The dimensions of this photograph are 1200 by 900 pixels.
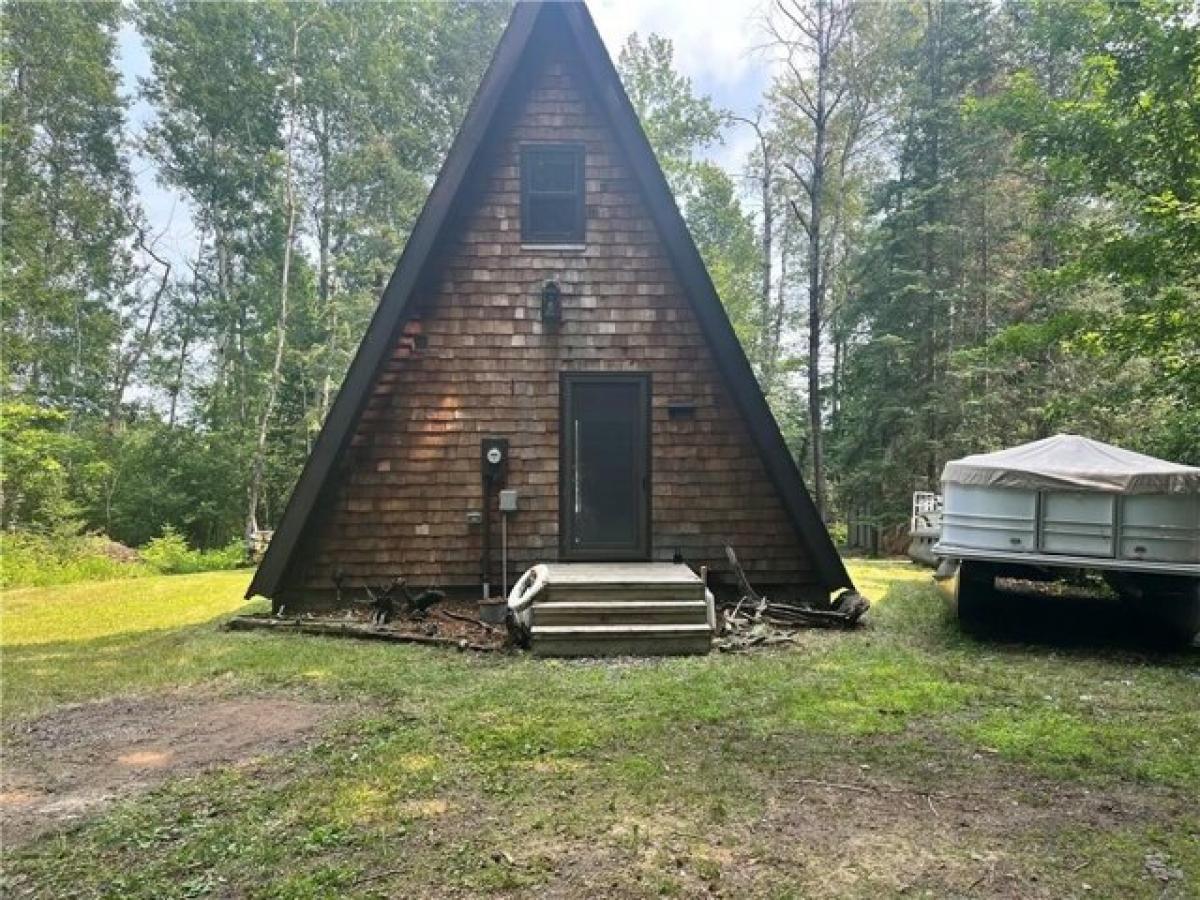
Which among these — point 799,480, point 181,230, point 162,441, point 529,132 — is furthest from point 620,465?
point 181,230

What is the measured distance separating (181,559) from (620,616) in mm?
11678

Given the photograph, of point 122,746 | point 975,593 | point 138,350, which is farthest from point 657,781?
point 138,350

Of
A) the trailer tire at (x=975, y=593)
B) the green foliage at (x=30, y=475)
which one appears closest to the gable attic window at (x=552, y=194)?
the trailer tire at (x=975, y=593)

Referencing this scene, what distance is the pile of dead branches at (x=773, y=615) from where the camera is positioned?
593 centimetres

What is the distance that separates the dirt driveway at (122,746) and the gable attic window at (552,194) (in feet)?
16.3

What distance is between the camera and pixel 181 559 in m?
13.3

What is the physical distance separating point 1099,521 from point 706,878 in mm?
5404

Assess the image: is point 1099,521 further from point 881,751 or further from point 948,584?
point 881,751

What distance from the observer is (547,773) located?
3.09 metres

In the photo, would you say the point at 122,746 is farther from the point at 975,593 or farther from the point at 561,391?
the point at 975,593

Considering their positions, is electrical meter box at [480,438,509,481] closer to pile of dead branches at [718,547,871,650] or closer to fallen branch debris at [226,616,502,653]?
fallen branch debris at [226,616,502,653]

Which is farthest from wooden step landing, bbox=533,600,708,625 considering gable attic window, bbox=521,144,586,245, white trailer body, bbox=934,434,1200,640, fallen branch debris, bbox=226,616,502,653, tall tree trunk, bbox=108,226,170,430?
tall tree trunk, bbox=108,226,170,430

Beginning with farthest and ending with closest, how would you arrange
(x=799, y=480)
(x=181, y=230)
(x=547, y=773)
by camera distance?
(x=181, y=230)
(x=799, y=480)
(x=547, y=773)

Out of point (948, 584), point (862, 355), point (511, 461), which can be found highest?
point (862, 355)
